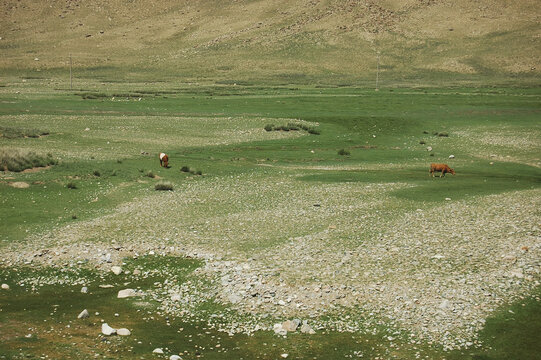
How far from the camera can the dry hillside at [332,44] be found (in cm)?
15700

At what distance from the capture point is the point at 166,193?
1245 inches

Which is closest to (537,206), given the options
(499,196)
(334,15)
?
(499,196)

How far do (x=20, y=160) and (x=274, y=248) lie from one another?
67.1 feet

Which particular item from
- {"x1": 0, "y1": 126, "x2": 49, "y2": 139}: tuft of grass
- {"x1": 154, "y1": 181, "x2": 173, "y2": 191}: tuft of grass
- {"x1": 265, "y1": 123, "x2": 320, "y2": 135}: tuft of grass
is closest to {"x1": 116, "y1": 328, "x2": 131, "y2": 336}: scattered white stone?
{"x1": 154, "y1": 181, "x2": 173, "y2": 191}: tuft of grass

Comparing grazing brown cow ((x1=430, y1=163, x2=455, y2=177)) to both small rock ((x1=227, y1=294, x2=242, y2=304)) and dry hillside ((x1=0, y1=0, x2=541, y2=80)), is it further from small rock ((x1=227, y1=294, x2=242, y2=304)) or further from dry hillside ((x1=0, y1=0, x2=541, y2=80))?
dry hillside ((x1=0, y1=0, x2=541, y2=80))

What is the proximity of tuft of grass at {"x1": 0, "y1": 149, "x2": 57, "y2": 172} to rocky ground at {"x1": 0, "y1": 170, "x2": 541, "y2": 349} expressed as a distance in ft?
33.2

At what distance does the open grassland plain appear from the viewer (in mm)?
16234

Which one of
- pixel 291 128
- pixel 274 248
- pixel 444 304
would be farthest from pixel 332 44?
pixel 444 304

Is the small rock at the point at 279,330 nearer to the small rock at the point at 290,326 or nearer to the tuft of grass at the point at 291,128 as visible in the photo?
the small rock at the point at 290,326

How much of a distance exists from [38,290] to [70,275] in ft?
4.72

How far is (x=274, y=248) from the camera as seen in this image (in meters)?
22.5

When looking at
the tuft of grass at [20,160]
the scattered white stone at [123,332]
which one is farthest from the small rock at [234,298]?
the tuft of grass at [20,160]

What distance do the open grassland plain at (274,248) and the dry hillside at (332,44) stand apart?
359ft

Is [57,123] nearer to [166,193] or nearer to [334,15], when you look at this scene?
[166,193]
